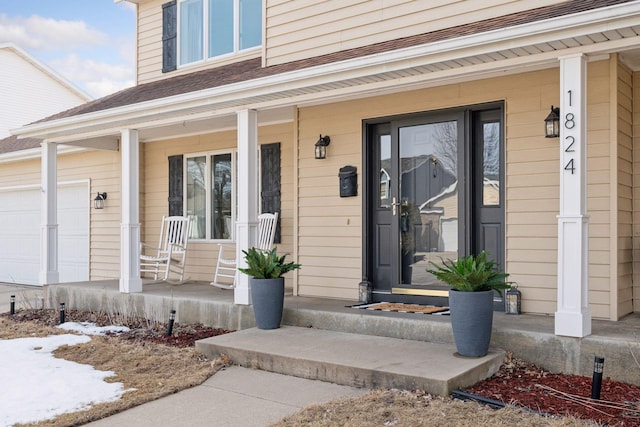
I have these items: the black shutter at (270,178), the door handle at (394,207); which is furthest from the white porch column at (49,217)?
the door handle at (394,207)

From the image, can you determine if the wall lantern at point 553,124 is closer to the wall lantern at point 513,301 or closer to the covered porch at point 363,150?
the covered porch at point 363,150

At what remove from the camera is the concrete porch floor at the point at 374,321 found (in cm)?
411

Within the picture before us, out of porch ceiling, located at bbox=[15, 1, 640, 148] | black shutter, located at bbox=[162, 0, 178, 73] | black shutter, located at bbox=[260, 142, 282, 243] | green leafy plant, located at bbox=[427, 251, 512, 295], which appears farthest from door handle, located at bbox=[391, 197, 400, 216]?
black shutter, located at bbox=[162, 0, 178, 73]

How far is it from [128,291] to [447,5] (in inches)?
187

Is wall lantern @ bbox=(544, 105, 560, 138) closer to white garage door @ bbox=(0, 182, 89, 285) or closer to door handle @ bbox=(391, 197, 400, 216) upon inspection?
door handle @ bbox=(391, 197, 400, 216)

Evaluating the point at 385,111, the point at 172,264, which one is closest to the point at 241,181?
the point at 385,111

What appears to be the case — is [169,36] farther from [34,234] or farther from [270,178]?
[34,234]

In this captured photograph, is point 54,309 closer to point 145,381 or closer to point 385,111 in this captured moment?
point 145,381

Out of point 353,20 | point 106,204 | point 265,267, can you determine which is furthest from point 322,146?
point 106,204

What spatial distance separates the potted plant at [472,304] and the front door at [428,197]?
4.03 ft

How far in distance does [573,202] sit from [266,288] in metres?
2.72

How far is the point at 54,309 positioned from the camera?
7.89m

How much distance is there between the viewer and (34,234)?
36.5 feet

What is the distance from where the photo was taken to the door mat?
5.47 meters
